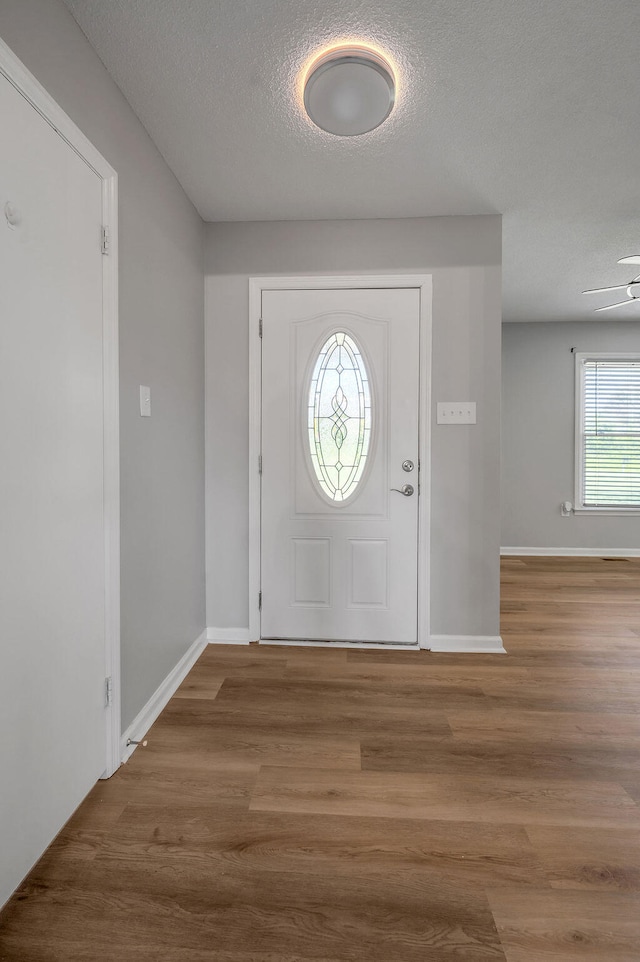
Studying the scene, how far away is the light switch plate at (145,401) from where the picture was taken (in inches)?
84.7

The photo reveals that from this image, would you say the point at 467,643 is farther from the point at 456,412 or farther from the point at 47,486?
the point at 47,486

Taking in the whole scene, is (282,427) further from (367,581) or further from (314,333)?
(367,581)

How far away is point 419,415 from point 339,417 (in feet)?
1.54

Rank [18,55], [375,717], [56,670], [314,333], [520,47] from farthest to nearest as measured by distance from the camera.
Result: [314,333] < [375,717] < [520,47] < [56,670] < [18,55]

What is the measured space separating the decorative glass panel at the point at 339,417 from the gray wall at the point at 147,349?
0.70 meters

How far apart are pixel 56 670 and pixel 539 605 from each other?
357 centimetres

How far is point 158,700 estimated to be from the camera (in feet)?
7.70

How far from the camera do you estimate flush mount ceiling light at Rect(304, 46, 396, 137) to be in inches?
69.0

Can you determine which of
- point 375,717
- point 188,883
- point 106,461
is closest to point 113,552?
point 106,461

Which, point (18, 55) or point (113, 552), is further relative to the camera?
point (113, 552)

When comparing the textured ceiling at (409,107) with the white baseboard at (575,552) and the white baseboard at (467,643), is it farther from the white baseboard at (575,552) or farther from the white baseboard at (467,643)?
the white baseboard at (575,552)

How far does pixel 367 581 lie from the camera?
3.12 m

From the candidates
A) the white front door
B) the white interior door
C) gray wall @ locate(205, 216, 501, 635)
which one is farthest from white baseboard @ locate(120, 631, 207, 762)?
the white front door

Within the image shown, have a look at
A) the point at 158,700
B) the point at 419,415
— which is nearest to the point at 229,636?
the point at 158,700
